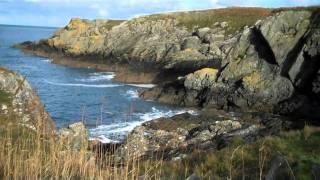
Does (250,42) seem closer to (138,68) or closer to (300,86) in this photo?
(300,86)

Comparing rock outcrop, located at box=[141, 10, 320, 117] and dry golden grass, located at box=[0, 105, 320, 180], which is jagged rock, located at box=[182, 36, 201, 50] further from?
dry golden grass, located at box=[0, 105, 320, 180]

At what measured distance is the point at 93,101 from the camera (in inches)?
1474

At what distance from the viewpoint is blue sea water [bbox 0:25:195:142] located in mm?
26297

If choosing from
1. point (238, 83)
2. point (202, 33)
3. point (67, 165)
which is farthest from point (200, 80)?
point (67, 165)

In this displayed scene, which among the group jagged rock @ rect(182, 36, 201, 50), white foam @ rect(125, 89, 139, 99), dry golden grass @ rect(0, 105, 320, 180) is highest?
dry golden grass @ rect(0, 105, 320, 180)

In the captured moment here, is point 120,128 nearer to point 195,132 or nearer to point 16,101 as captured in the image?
point 195,132

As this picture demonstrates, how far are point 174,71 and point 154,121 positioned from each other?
21.7m

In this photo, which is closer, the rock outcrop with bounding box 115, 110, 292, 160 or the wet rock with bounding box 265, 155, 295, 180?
the wet rock with bounding box 265, 155, 295, 180

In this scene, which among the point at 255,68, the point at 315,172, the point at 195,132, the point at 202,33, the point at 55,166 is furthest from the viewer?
the point at 202,33

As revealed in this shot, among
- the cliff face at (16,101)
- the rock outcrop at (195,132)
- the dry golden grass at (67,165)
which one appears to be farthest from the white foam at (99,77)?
the dry golden grass at (67,165)

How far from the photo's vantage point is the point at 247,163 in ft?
29.6

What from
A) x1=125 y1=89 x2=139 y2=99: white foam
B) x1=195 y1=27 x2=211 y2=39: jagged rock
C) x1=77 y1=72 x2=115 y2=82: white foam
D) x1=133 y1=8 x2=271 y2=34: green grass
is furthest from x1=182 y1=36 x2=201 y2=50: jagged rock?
x1=125 y1=89 x2=139 y2=99: white foam

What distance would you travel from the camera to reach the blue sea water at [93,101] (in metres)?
26.3

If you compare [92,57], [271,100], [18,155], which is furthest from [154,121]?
[92,57]
